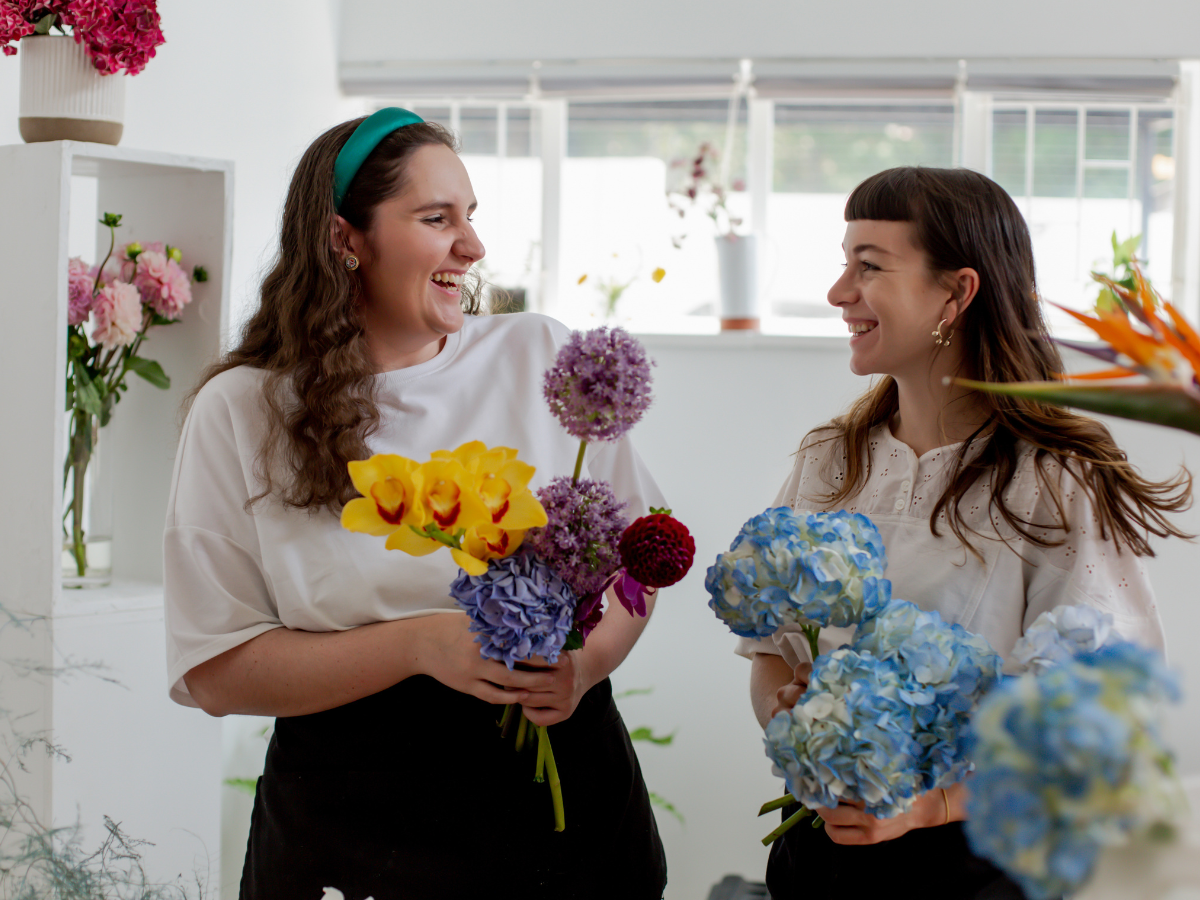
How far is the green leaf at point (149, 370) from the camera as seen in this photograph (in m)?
1.86

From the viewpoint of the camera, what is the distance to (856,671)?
72cm

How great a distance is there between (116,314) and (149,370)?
0.16 meters

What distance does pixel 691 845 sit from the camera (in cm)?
325

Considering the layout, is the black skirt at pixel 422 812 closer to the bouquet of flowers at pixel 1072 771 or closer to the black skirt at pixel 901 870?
the black skirt at pixel 901 870

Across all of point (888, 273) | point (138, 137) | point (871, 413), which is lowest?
point (871, 413)

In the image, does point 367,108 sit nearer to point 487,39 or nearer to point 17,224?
point 487,39

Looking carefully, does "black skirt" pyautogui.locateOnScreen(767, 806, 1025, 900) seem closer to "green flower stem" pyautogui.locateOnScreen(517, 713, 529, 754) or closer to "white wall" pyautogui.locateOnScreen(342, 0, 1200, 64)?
"green flower stem" pyautogui.locateOnScreen(517, 713, 529, 754)

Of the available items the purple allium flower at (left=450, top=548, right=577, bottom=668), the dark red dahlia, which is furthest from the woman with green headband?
the dark red dahlia

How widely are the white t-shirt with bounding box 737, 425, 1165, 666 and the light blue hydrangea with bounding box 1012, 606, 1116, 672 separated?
369mm

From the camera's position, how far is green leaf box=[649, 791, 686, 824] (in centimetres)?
304

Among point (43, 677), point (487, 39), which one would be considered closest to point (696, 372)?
point (487, 39)

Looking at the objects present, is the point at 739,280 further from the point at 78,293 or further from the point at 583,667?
the point at 583,667

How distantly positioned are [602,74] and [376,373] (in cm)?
228

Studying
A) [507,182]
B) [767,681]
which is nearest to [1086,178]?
[507,182]
